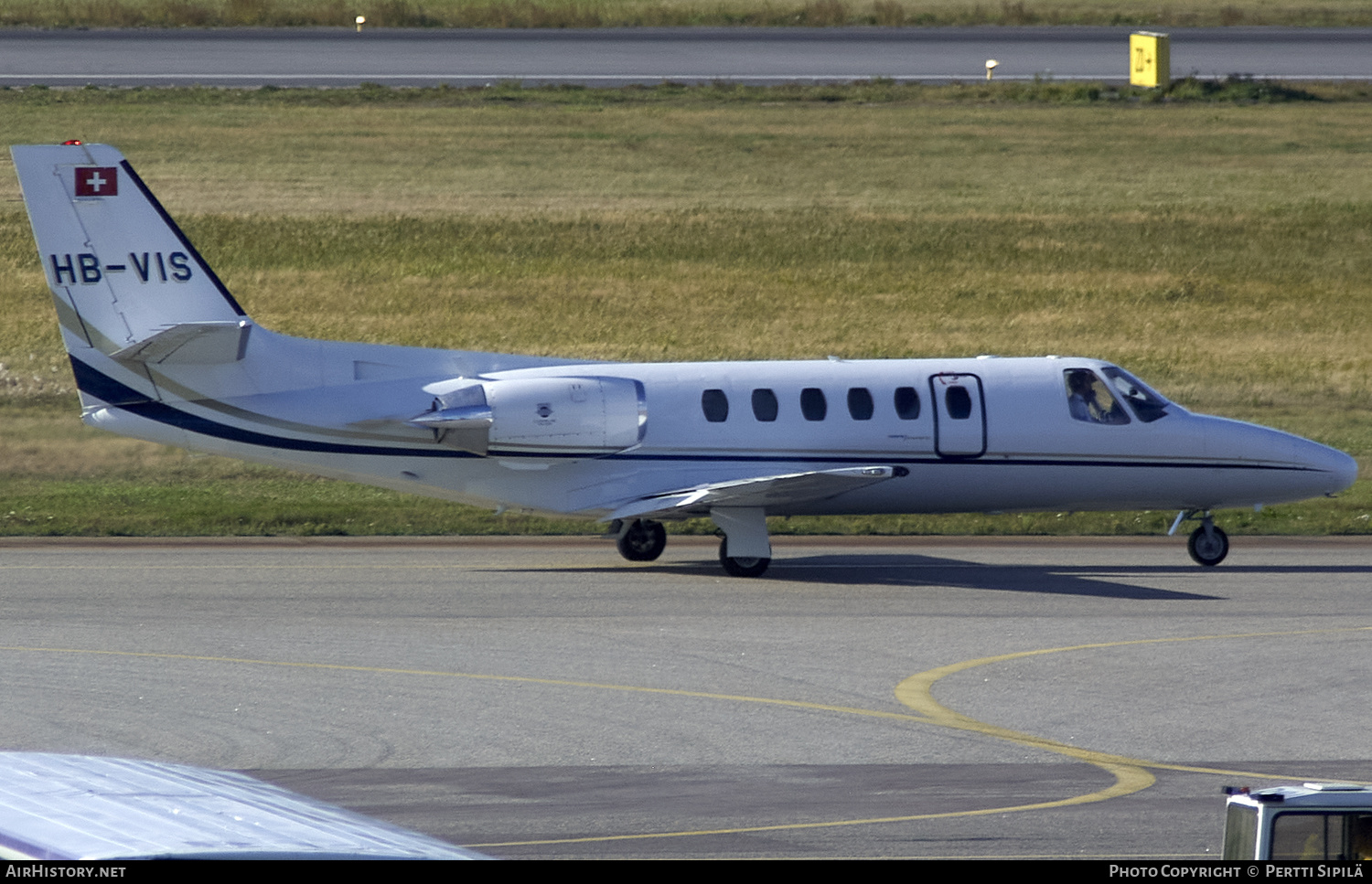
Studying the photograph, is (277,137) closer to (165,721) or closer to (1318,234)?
(1318,234)

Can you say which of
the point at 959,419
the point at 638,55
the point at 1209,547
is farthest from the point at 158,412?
the point at 638,55

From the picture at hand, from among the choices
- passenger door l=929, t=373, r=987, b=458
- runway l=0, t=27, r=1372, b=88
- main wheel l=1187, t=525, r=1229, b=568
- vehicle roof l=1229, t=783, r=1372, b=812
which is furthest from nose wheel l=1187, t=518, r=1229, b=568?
runway l=0, t=27, r=1372, b=88

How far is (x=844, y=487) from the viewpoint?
894 inches

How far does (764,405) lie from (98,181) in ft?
28.5

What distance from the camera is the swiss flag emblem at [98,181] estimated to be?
22281 mm

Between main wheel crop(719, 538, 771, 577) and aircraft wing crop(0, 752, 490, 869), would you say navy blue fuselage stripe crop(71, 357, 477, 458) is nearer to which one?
main wheel crop(719, 538, 771, 577)

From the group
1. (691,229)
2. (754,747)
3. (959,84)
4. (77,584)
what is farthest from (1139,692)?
(959,84)

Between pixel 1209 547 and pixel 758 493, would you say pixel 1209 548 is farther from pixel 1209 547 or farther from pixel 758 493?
pixel 758 493

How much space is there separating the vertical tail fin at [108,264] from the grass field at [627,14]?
5901 cm

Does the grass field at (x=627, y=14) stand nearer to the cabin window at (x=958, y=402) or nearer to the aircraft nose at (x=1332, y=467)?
the cabin window at (x=958, y=402)

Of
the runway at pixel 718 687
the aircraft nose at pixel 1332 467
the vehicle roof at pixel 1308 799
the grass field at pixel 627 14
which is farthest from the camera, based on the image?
the grass field at pixel 627 14

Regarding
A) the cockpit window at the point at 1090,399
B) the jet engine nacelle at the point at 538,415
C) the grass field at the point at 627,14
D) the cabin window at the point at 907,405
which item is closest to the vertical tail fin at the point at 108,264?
the jet engine nacelle at the point at 538,415

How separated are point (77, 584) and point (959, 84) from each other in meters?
51.7

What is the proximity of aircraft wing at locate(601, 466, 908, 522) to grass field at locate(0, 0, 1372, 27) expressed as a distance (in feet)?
198
